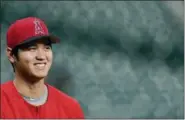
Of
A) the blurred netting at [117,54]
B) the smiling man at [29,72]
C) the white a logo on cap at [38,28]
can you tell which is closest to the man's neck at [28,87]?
the smiling man at [29,72]

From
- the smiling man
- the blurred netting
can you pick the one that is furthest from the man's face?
the blurred netting

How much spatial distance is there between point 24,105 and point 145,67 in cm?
66

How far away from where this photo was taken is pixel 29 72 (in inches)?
35.4

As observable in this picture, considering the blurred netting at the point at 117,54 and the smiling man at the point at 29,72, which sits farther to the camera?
the blurred netting at the point at 117,54

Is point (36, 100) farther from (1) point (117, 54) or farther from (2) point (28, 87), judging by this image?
(1) point (117, 54)

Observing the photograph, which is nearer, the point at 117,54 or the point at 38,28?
the point at 38,28

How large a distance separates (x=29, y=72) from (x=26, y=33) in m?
0.08

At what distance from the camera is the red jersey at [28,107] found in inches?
36.1

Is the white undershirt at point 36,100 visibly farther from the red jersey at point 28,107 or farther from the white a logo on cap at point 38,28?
the white a logo on cap at point 38,28

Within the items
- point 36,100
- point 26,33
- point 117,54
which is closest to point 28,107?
point 36,100

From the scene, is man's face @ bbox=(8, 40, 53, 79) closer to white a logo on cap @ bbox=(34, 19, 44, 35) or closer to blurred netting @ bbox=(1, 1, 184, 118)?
white a logo on cap @ bbox=(34, 19, 44, 35)

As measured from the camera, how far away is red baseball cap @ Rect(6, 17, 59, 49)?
0.90 meters

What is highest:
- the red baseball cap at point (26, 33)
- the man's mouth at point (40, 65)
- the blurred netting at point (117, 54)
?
the red baseball cap at point (26, 33)

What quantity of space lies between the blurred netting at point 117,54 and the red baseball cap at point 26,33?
46 cm
